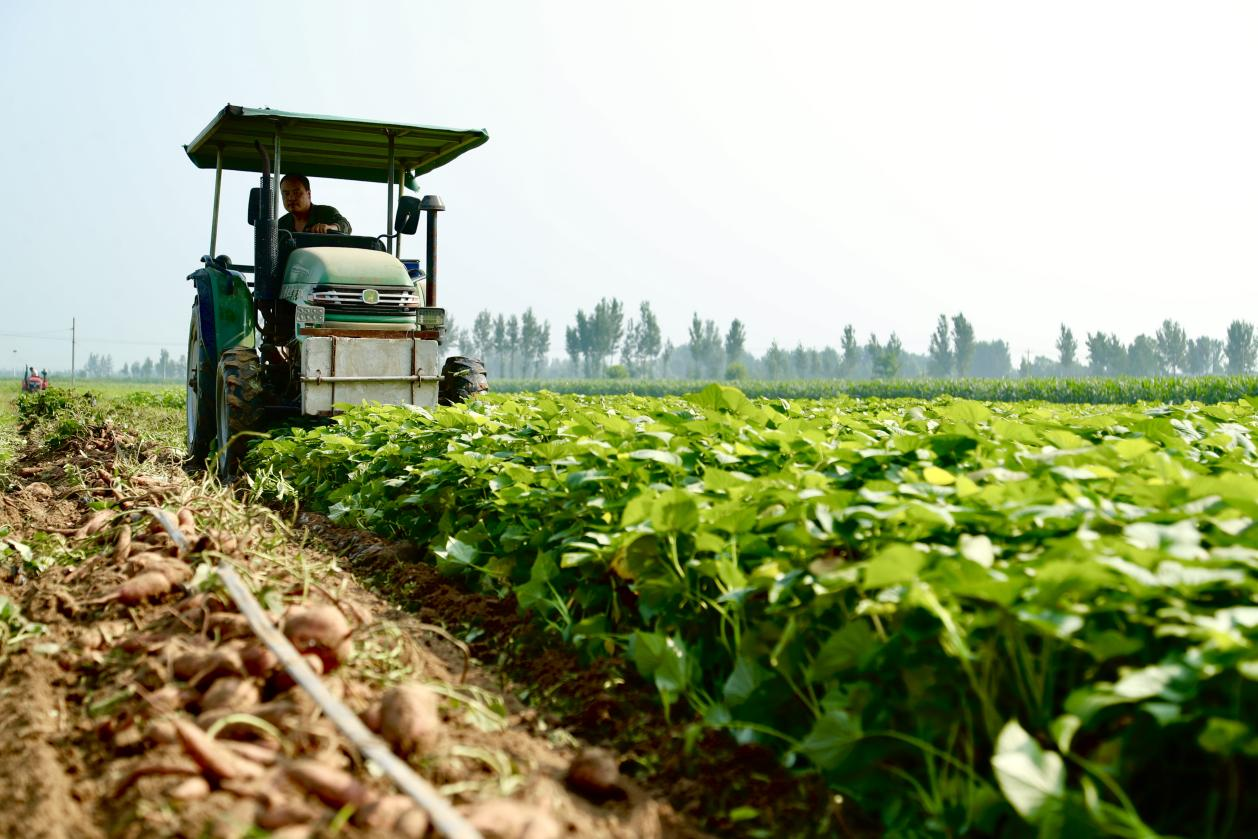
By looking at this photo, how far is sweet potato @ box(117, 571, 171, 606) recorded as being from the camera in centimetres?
358

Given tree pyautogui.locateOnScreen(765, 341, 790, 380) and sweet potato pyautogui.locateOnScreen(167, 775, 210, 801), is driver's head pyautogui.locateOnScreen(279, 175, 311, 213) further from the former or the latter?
tree pyautogui.locateOnScreen(765, 341, 790, 380)

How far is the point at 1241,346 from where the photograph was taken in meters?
111

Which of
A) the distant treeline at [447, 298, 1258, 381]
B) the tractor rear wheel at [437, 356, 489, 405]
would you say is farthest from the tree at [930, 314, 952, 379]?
the tractor rear wheel at [437, 356, 489, 405]

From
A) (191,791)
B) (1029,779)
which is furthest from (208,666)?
(1029,779)

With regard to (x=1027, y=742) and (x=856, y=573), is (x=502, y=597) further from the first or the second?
(x=1027, y=742)

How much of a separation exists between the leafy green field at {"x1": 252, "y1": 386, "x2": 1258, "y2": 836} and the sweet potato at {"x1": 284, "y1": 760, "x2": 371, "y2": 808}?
99 cm

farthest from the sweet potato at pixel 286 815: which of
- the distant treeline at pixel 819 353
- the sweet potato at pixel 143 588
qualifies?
the distant treeline at pixel 819 353

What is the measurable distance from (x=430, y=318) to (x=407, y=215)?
3.78 ft

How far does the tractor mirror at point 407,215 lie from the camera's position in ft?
30.0

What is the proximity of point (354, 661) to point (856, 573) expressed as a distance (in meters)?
1.61

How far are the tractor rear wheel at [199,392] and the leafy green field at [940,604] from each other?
6.13 meters

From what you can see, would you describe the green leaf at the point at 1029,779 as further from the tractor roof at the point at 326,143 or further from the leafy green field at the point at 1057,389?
the leafy green field at the point at 1057,389

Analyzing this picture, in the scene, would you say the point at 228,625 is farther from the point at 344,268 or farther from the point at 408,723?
the point at 344,268

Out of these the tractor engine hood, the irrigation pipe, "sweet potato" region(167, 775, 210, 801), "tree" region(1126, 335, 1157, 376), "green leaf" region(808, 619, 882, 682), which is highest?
"tree" region(1126, 335, 1157, 376)
